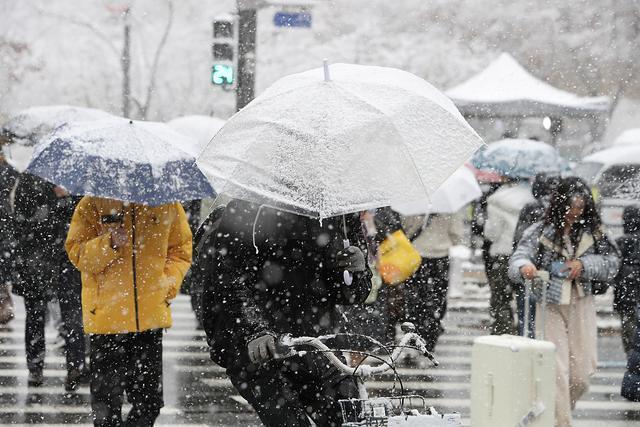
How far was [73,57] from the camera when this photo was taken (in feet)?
130

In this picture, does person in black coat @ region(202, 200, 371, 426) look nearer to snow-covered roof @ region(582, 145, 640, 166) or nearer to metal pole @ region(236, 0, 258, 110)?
snow-covered roof @ region(582, 145, 640, 166)

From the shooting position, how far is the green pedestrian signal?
17.8 metres

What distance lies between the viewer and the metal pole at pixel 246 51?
1598cm

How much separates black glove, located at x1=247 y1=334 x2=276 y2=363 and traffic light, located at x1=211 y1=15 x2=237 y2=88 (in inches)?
532

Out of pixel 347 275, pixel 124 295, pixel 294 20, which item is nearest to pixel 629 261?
pixel 124 295

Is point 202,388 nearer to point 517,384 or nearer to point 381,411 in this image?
point 517,384

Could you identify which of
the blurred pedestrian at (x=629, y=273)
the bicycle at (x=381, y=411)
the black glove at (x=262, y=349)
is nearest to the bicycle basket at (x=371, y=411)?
the bicycle at (x=381, y=411)

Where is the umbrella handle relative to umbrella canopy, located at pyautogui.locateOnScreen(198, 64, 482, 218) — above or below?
below

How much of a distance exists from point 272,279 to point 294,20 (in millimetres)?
12279

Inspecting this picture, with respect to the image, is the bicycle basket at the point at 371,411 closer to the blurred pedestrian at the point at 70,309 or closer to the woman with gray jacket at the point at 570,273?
the woman with gray jacket at the point at 570,273

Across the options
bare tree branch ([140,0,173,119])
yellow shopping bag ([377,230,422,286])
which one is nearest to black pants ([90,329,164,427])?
yellow shopping bag ([377,230,422,286])

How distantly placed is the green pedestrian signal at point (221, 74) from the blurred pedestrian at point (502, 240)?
224 inches

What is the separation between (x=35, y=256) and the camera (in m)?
10.1

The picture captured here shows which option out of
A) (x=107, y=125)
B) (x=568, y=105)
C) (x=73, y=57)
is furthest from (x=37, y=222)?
(x=73, y=57)
